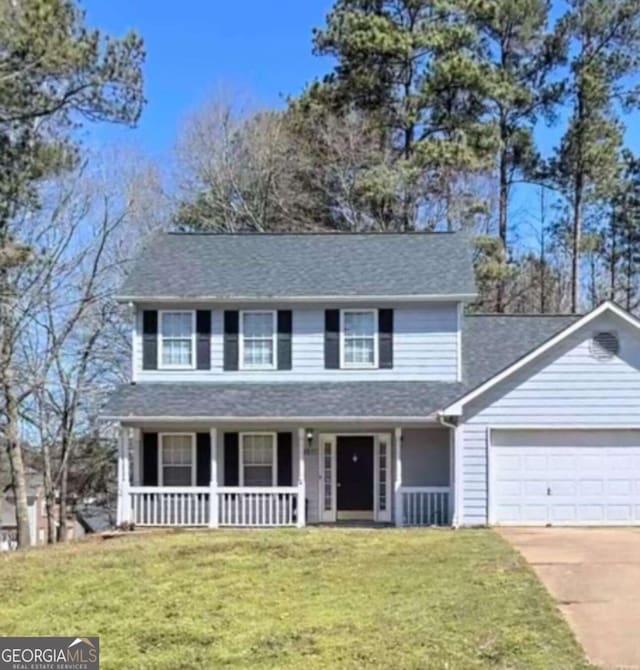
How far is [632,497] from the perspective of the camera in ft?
57.3

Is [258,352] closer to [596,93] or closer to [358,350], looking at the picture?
[358,350]

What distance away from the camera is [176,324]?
19.7 metres

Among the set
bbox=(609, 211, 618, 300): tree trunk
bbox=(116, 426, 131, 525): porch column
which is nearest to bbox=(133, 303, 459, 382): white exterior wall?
bbox=(116, 426, 131, 525): porch column

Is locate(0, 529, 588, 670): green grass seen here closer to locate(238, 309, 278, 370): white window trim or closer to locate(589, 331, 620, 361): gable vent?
locate(589, 331, 620, 361): gable vent

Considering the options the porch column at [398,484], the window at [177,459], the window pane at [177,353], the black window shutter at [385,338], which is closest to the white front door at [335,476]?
the porch column at [398,484]

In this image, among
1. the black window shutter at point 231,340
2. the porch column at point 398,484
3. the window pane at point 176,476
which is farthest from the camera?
the black window shutter at point 231,340

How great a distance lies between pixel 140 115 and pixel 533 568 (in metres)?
12.2

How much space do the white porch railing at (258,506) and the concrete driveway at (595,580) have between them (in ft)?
14.0

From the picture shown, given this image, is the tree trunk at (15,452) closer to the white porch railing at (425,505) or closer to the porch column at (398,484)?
the porch column at (398,484)

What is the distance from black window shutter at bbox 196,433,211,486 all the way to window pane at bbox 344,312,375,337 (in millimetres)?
3778

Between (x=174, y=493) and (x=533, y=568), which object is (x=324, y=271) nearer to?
(x=174, y=493)

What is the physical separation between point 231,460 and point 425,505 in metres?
4.19

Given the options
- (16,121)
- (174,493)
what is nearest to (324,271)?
(174,493)

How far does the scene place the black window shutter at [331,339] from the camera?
19406 mm
